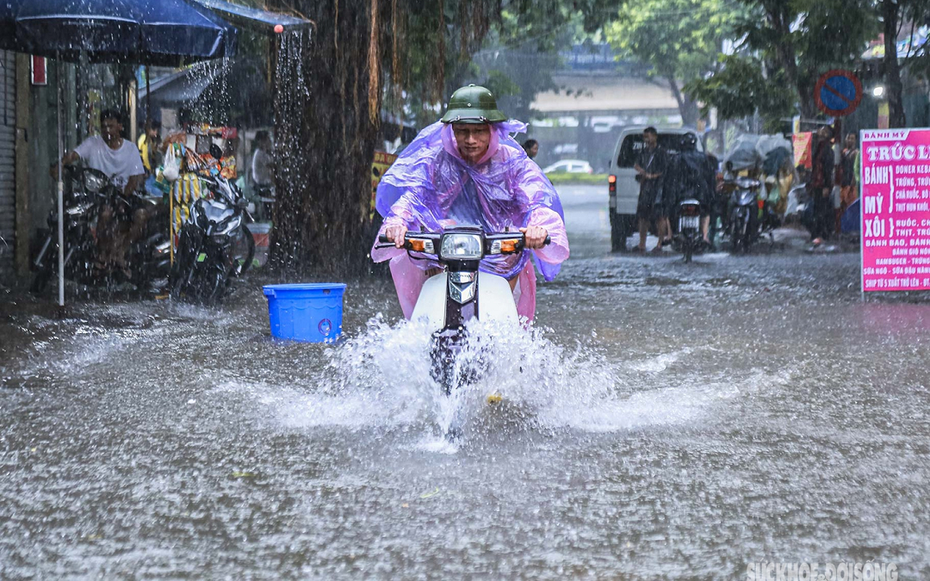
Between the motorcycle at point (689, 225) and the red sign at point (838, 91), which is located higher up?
the red sign at point (838, 91)

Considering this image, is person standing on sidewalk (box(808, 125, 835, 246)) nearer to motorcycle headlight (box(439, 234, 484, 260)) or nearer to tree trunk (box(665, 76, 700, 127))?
motorcycle headlight (box(439, 234, 484, 260))

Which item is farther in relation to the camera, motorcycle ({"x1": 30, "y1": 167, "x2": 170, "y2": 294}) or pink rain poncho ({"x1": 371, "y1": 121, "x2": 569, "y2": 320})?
motorcycle ({"x1": 30, "y1": 167, "x2": 170, "y2": 294})

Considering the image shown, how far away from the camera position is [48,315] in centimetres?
927

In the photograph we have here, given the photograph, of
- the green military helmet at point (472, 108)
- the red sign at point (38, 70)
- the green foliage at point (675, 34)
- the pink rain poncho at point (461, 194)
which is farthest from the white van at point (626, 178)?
the green foliage at point (675, 34)

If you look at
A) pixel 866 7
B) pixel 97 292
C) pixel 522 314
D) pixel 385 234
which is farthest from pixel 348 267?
pixel 866 7

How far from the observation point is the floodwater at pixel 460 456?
356cm

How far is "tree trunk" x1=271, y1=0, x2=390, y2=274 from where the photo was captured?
41.1 feet

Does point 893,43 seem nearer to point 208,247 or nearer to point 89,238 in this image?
point 208,247

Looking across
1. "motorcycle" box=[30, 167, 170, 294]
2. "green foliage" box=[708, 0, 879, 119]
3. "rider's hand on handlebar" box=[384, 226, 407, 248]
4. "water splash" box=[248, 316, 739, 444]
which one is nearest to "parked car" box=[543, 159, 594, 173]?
"green foliage" box=[708, 0, 879, 119]

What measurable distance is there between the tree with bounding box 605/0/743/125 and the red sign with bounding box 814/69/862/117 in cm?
2922

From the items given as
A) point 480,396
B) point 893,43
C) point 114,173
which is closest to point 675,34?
point 893,43

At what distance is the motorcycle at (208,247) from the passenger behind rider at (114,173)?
0.89m

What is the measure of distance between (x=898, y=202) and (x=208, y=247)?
6.06 meters

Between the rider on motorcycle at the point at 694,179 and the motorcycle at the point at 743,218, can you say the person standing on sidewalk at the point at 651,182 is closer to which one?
the rider on motorcycle at the point at 694,179
